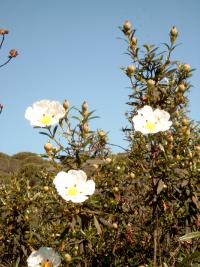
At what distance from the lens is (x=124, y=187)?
3291 mm

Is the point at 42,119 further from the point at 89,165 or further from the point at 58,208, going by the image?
the point at 58,208

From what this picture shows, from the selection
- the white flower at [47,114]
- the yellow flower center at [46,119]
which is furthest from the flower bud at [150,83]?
the yellow flower center at [46,119]

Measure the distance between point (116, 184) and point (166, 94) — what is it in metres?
1.07

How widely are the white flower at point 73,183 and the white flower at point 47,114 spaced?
375 millimetres

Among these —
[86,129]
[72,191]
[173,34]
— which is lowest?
[72,191]

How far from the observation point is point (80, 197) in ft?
7.55

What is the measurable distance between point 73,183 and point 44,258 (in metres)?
0.54


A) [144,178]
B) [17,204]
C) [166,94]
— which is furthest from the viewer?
[17,204]

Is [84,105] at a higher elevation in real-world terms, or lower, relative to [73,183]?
higher

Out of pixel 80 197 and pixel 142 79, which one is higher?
pixel 142 79

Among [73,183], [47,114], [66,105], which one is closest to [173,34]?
[66,105]

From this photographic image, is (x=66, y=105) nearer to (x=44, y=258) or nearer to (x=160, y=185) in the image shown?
(x=160, y=185)

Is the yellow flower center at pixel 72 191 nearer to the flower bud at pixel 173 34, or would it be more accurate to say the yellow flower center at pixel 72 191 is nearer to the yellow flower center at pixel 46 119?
the yellow flower center at pixel 46 119

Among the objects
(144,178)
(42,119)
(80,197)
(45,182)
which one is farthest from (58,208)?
(45,182)
